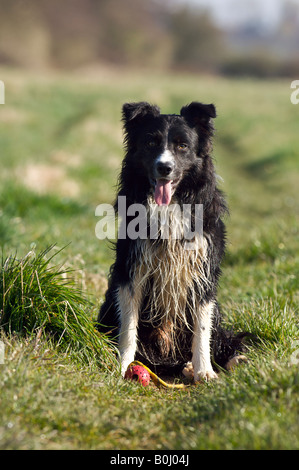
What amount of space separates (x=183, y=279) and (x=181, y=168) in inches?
32.2

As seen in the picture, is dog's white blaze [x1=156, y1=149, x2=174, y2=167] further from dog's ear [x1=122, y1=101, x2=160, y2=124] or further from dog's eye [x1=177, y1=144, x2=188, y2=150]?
dog's ear [x1=122, y1=101, x2=160, y2=124]

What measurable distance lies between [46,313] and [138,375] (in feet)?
2.60

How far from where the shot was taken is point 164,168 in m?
3.73

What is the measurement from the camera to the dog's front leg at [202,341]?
4074mm

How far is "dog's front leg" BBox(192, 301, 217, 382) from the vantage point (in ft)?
13.4

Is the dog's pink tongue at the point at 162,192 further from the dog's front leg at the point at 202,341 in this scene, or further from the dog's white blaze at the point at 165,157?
the dog's front leg at the point at 202,341

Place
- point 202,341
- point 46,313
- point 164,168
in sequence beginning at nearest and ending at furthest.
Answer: point 164,168, point 46,313, point 202,341

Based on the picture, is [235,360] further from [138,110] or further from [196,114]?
[138,110]

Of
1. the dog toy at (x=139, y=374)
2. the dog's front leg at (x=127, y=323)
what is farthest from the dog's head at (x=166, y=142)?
the dog toy at (x=139, y=374)

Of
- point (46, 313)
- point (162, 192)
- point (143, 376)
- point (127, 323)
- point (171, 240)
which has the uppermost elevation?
point (162, 192)

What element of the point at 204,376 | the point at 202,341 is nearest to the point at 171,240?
the point at 202,341

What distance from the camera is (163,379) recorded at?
4.38 m
